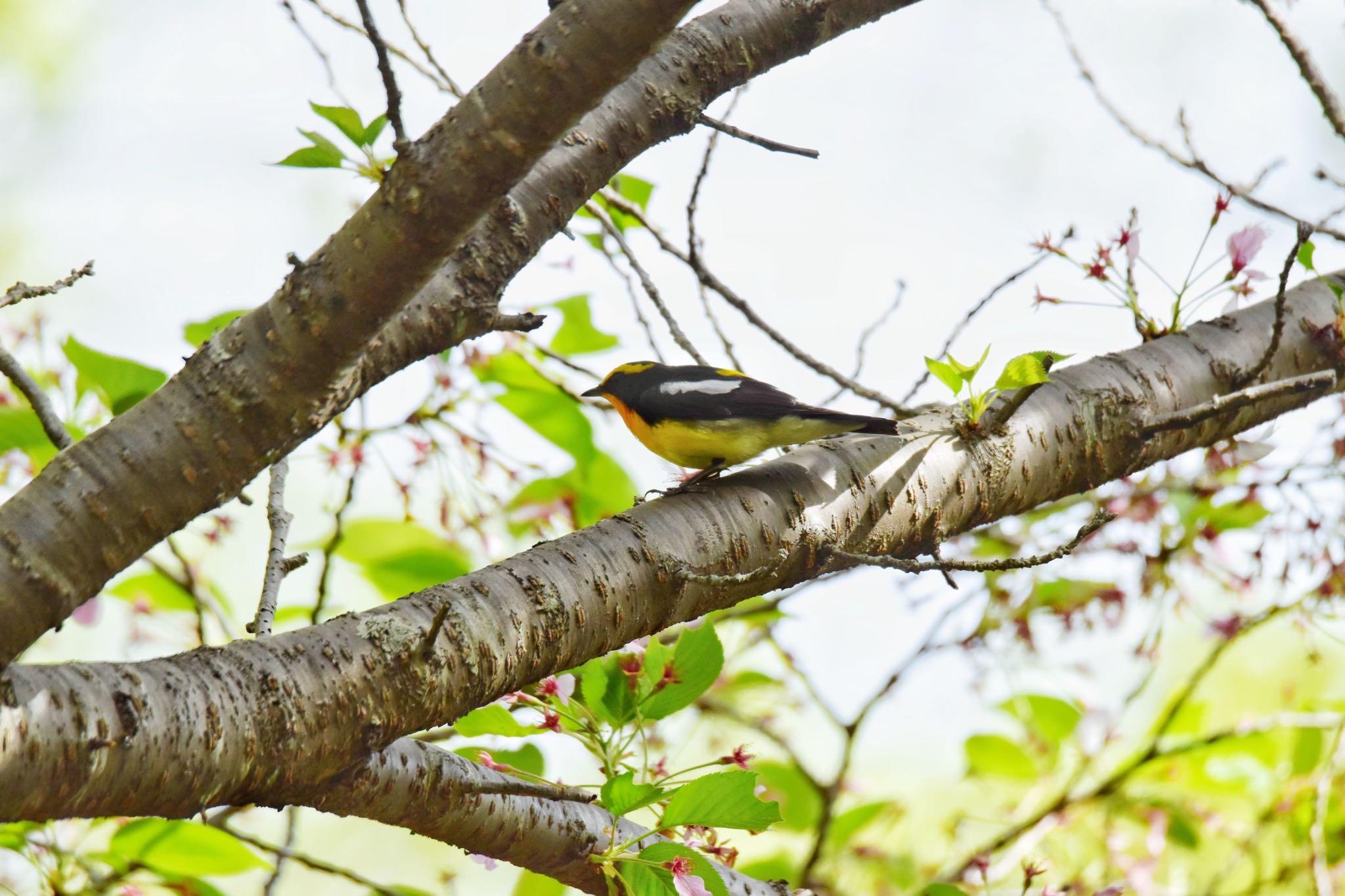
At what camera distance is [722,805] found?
4.62 feet

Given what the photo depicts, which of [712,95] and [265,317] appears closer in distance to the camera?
[265,317]

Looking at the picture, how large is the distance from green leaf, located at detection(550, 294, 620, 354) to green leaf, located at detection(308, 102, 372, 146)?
0.80 meters

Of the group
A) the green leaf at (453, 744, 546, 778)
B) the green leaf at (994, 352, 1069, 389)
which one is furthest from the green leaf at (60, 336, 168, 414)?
the green leaf at (994, 352, 1069, 389)

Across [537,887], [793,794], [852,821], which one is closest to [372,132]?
[537,887]

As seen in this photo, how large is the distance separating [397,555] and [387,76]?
153cm

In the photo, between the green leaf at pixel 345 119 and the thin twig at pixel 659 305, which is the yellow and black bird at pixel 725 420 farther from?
the green leaf at pixel 345 119

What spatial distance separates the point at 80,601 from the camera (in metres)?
1.09

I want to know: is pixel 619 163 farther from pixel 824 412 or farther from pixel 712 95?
pixel 824 412

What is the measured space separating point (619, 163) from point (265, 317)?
2.11ft

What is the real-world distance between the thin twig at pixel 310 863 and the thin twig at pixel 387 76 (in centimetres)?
→ 134

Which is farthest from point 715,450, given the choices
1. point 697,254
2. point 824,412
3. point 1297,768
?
point 1297,768

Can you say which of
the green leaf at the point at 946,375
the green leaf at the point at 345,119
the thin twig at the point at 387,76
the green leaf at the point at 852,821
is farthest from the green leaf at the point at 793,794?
the thin twig at the point at 387,76

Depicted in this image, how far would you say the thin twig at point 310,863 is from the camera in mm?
1855

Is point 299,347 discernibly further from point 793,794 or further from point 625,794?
point 793,794
